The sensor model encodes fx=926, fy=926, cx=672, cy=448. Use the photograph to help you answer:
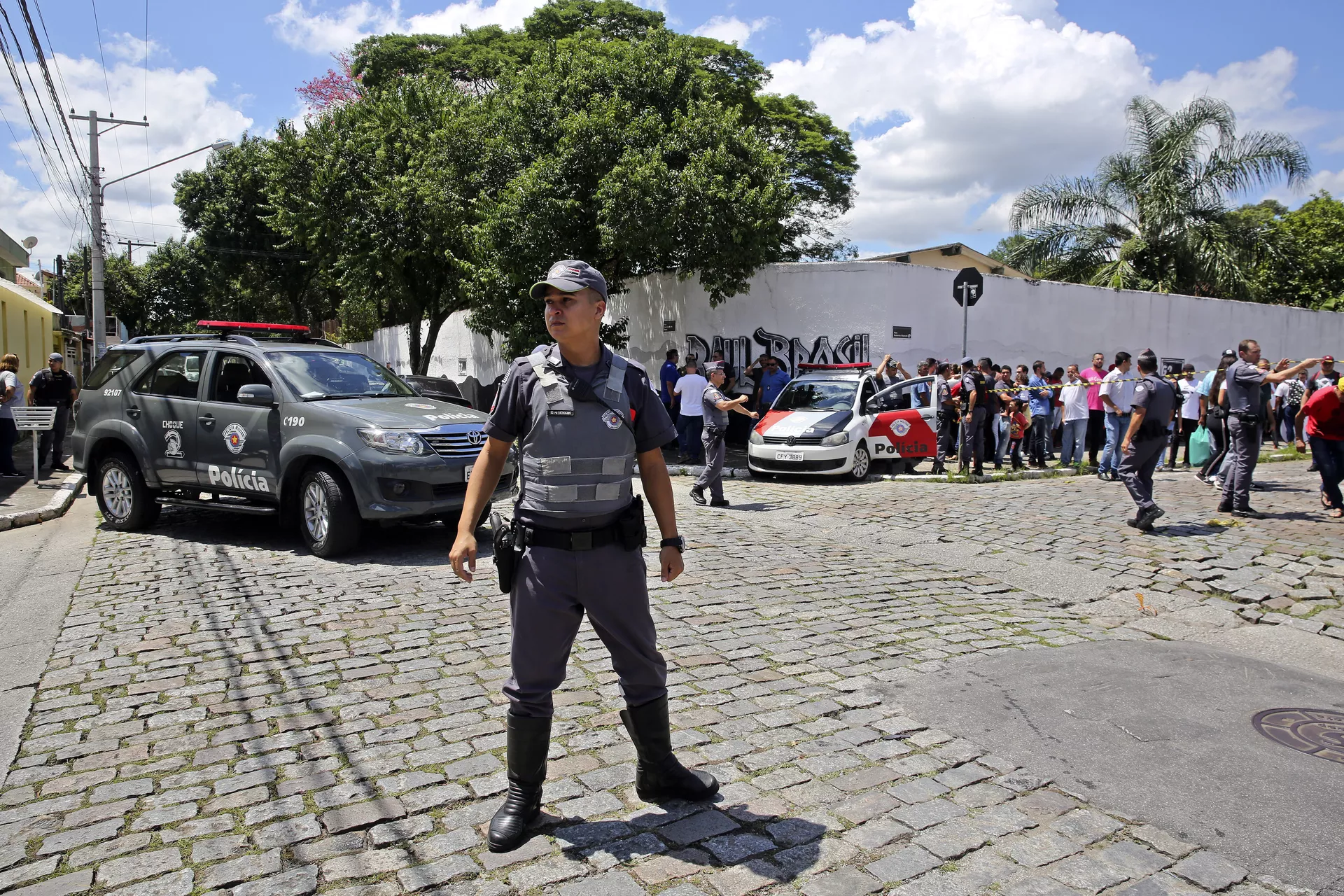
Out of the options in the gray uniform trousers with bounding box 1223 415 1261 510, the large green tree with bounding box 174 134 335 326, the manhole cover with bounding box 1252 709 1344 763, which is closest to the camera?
the manhole cover with bounding box 1252 709 1344 763

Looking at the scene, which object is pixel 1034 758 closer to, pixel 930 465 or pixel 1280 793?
pixel 1280 793

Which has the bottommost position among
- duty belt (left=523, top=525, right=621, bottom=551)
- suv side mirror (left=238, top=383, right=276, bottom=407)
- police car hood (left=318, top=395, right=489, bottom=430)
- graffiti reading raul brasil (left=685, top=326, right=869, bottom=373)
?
duty belt (left=523, top=525, right=621, bottom=551)

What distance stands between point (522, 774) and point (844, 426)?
10707 mm

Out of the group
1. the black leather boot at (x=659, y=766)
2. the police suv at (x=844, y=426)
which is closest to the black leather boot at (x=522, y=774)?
the black leather boot at (x=659, y=766)

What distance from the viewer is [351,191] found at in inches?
930

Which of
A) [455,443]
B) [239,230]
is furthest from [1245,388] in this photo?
[239,230]

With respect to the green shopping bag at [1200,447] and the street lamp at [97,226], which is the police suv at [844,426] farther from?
the street lamp at [97,226]

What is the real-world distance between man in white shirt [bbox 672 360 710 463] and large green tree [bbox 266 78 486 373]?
768 cm

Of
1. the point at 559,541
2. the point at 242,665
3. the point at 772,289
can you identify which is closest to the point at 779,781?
the point at 559,541

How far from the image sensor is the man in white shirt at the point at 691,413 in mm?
13922

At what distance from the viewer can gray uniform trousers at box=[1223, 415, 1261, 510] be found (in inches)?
364

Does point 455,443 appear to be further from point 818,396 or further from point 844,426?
point 818,396

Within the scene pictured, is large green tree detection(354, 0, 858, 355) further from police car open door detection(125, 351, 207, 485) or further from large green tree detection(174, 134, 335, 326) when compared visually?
large green tree detection(174, 134, 335, 326)

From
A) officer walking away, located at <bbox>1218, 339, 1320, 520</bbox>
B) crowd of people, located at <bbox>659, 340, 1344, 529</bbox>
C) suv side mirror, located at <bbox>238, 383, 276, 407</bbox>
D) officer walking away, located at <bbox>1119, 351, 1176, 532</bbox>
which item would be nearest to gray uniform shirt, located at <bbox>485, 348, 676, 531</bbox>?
suv side mirror, located at <bbox>238, 383, 276, 407</bbox>
